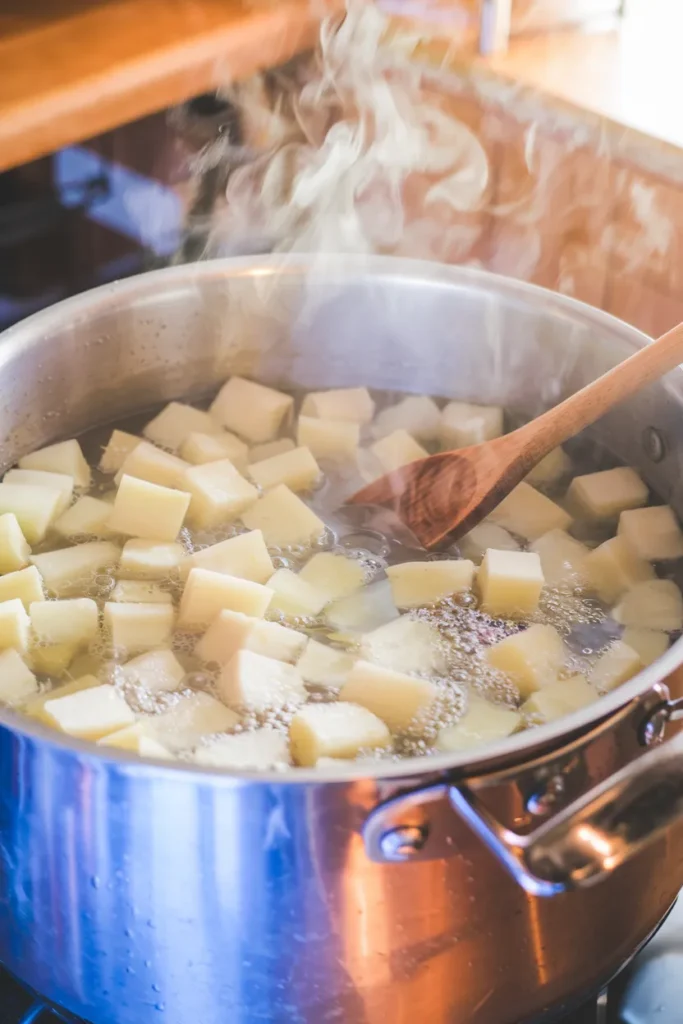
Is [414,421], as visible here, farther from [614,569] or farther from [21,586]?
[21,586]

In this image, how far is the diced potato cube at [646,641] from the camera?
103 cm

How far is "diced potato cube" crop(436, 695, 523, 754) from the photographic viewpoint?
0.91m

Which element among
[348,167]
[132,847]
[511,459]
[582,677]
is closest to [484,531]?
[511,459]

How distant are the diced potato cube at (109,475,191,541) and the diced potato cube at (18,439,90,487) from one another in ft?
0.38

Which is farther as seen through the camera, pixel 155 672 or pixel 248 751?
pixel 155 672

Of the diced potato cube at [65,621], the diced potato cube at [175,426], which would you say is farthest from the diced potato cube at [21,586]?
the diced potato cube at [175,426]

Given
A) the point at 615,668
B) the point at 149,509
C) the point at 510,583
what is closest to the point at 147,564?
the point at 149,509

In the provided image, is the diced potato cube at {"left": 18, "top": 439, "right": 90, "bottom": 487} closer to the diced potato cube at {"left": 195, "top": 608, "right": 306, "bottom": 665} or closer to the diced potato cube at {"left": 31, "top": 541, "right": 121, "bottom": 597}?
the diced potato cube at {"left": 31, "top": 541, "right": 121, "bottom": 597}

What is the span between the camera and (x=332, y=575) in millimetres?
1130

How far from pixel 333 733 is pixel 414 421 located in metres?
0.61

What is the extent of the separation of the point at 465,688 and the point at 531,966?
28 centimetres

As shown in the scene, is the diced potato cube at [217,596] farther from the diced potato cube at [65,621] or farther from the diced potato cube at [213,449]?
the diced potato cube at [213,449]

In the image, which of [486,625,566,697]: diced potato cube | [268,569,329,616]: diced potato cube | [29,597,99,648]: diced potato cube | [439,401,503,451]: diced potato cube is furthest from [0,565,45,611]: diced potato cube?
[439,401,503,451]: diced potato cube

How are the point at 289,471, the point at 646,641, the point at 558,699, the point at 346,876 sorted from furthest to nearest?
the point at 289,471
the point at 646,641
the point at 558,699
the point at 346,876
